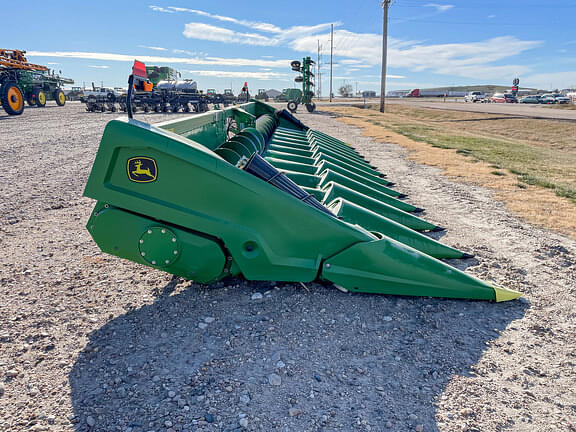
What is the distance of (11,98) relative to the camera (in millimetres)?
19219

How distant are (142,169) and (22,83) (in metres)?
28.6

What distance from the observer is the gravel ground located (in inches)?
73.2

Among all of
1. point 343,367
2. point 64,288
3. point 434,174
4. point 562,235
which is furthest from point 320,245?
point 434,174

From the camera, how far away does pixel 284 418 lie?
185cm

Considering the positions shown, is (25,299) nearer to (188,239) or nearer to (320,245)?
(188,239)

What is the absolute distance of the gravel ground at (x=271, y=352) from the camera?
6.10 feet

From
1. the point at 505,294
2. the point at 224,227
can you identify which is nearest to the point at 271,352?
the point at 224,227

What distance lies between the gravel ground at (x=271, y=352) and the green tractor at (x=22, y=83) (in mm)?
19823

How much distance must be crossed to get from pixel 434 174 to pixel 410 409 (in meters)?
6.46

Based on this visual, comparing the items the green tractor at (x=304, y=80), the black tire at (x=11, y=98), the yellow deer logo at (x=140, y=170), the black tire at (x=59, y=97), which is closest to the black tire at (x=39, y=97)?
the black tire at (x=59, y=97)

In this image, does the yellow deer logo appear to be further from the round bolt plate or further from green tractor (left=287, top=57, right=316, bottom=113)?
green tractor (left=287, top=57, right=316, bottom=113)

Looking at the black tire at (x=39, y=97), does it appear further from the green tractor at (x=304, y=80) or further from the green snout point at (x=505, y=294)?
the green snout point at (x=505, y=294)

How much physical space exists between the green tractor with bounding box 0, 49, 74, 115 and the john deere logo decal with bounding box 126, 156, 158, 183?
67.9ft

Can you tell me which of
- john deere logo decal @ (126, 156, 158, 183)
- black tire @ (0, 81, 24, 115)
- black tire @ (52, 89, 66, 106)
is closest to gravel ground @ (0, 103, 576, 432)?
john deere logo decal @ (126, 156, 158, 183)
